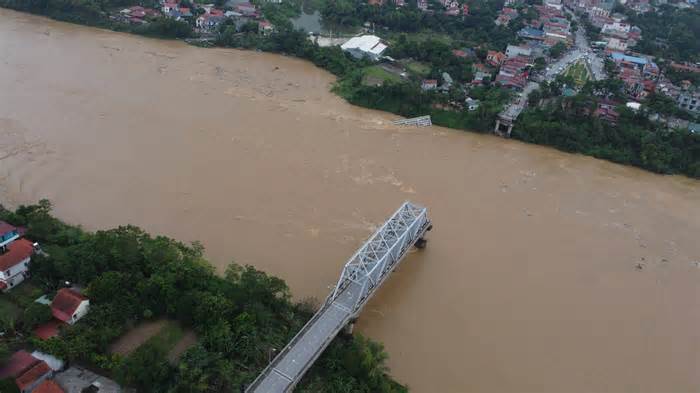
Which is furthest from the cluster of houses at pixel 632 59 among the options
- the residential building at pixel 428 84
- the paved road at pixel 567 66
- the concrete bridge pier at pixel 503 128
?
the residential building at pixel 428 84

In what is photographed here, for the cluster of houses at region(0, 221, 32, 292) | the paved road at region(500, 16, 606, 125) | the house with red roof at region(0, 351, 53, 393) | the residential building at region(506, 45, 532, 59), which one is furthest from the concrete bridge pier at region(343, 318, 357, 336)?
the residential building at region(506, 45, 532, 59)

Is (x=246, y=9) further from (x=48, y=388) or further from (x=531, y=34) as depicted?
(x=48, y=388)

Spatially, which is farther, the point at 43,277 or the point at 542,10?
the point at 542,10

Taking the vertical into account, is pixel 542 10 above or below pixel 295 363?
above

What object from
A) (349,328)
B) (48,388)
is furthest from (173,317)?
(349,328)

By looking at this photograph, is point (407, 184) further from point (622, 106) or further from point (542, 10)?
point (542, 10)

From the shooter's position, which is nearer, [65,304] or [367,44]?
[65,304]

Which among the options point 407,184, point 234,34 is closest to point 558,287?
point 407,184
